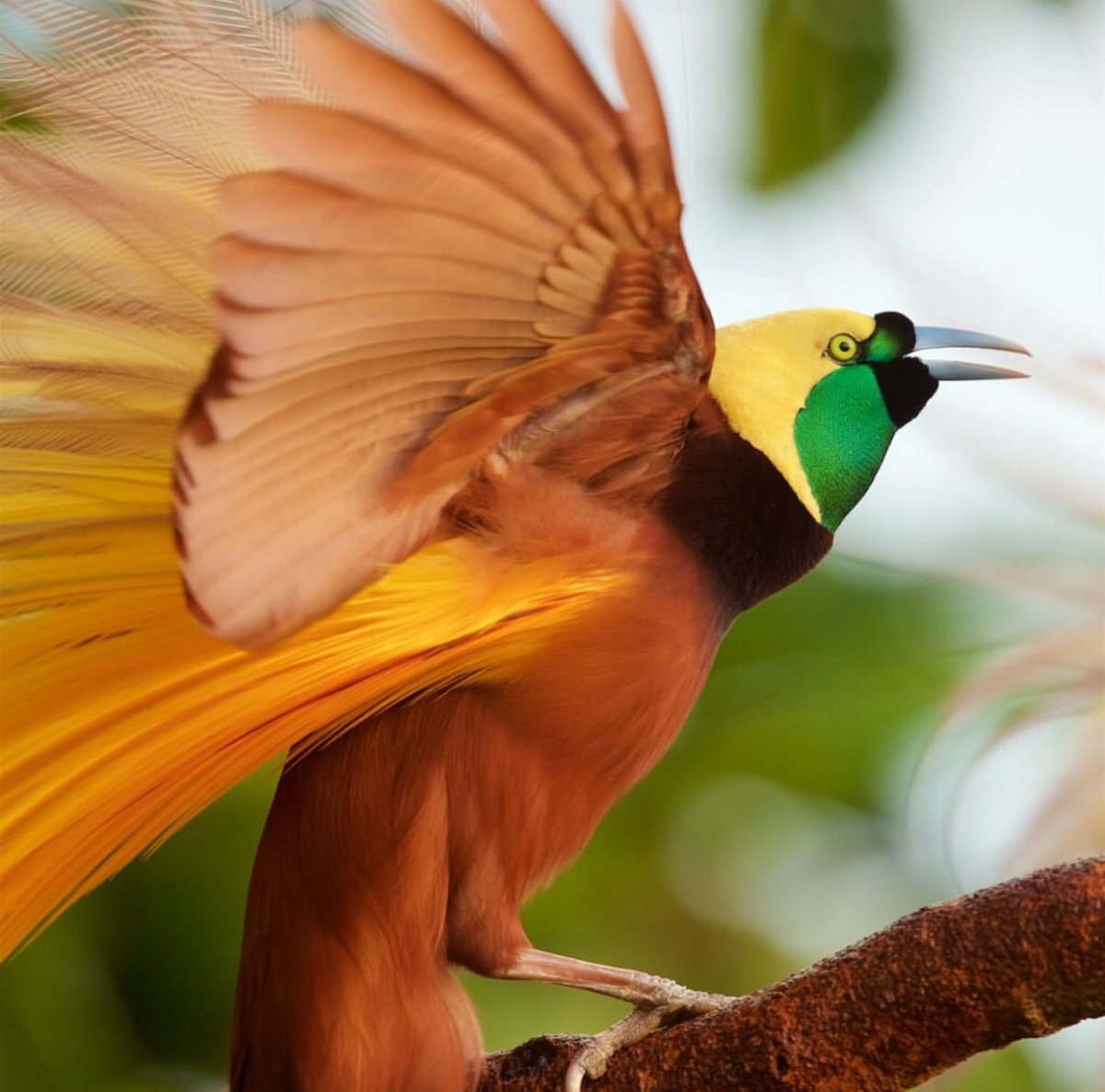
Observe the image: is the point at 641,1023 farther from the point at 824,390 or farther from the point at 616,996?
the point at 824,390

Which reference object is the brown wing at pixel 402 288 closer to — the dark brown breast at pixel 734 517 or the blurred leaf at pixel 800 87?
the dark brown breast at pixel 734 517

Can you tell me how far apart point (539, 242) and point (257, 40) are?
0.46 ft

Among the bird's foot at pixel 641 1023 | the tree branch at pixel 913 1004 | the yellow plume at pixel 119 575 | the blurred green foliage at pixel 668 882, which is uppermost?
the yellow plume at pixel 119 575

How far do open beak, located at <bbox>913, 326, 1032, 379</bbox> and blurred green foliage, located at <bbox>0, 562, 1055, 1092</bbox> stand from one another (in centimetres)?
82

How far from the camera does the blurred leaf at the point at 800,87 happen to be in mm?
1838

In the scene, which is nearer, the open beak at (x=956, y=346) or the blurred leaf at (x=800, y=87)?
the open beak at (x=956, y=346)

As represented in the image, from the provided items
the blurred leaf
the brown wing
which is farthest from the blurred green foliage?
the brown wing

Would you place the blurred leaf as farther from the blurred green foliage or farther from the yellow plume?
the yellow plume

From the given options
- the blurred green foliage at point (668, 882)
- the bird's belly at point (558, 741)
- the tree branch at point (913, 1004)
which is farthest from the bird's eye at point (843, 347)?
the blurred green foliage at point (668, 882)

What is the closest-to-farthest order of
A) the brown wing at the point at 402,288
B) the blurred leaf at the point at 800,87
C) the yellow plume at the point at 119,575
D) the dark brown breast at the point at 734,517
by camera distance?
the brown wing at the point at 402,288 → the yellow plume at the point at 119,575 → the dark brown breast at the point at 734,517 → the blurred leaf at the point at 800,87

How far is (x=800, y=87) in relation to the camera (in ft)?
6.08

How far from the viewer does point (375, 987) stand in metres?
0.89

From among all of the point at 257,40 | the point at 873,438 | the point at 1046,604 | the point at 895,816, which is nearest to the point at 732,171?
the point at 1046,604

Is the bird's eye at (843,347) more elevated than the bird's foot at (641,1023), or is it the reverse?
the bird's eye at (843,347)
